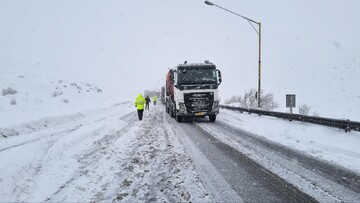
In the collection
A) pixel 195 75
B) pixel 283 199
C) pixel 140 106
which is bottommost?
pixel 283 199

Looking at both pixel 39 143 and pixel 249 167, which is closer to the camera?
pixel 249 167

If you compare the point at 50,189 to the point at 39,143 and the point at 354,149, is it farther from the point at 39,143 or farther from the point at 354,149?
the point at 354,149

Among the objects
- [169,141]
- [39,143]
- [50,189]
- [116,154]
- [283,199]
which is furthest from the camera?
[169,141]

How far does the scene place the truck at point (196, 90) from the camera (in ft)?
48.7

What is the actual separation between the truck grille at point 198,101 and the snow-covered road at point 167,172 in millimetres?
5875

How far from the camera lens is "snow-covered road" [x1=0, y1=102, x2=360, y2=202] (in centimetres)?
439

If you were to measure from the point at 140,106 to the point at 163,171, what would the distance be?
11135mm

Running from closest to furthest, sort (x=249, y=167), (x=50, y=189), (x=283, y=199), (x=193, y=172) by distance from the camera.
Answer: (x=283, y=199) < (x=50, y=189) < (x=193, y=172) < (x=249, y=167)

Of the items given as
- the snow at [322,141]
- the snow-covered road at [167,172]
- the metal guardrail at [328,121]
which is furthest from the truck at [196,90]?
the snow-covered road at [167,172]

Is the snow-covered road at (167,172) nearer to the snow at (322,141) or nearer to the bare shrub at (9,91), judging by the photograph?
the snow at (322,141)

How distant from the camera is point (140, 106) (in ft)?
54.3

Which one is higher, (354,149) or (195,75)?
(195,75)

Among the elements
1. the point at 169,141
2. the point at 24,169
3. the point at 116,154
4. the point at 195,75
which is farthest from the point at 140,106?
the point at 24,169

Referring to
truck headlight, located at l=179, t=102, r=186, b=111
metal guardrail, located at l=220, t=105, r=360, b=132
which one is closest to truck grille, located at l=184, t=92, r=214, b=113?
truck headlight, located at l=179, t=102, r=186, b=111
